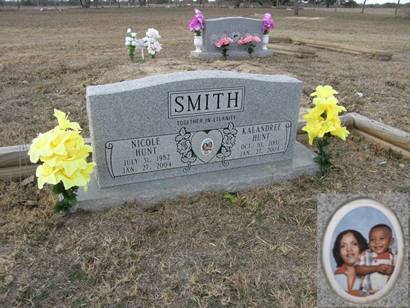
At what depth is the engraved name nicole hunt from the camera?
122 inches

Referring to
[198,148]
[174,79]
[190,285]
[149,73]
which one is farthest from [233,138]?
[149,73]

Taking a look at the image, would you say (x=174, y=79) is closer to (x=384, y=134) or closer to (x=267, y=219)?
(x=267, y=219)

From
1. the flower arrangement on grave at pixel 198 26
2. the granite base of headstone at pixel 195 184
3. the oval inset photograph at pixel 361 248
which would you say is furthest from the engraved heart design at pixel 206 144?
the flower arrangement on grave at pixel 198 26

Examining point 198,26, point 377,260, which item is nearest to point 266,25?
point 198,26

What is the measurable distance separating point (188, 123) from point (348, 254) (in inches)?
84.4

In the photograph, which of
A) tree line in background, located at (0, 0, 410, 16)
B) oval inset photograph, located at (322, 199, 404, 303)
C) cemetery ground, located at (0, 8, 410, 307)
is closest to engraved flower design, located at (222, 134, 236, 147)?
cemetery ground, located at (0, 8, 410, 307)

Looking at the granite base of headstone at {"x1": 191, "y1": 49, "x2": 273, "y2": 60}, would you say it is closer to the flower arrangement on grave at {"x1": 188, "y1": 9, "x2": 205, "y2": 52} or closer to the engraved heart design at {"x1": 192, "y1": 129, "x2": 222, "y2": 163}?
the flower arrangement on grave at {"x1": 188, "y1": 9, "x2": 205, "y2": 52}

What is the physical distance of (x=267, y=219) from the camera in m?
2.99

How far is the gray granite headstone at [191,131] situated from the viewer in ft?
9.82

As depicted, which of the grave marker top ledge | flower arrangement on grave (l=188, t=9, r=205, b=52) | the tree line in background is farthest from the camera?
the tree line in background

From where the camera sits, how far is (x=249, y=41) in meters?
9.97

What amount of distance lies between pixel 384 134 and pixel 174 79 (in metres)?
2.56

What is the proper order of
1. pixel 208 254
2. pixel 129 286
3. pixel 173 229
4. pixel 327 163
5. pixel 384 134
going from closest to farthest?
1. pixel 129 286
2. pixel 208 254
3. pixel 173 229
4. pixel 327 163
5. pixel 384 134

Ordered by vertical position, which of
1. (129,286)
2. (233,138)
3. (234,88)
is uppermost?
(234,88)
